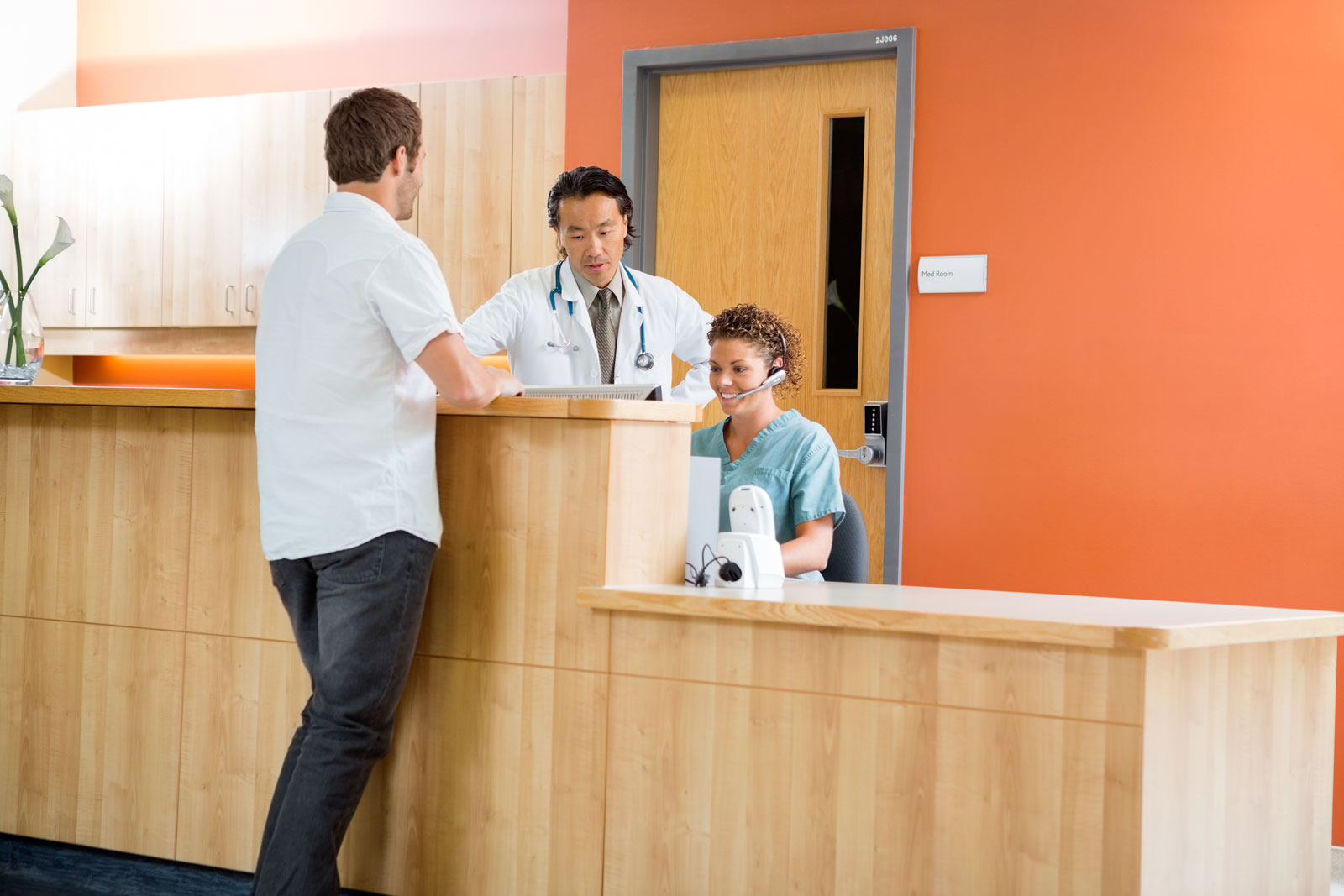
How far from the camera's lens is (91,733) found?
9.07 feet

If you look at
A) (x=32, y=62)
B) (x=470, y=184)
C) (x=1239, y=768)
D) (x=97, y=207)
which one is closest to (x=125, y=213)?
(x=97, y=207)

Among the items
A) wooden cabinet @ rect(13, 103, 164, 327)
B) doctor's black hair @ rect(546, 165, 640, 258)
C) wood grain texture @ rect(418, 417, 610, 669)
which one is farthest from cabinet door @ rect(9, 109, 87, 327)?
wood grain texture @ rect(418, 417, 610, 669)

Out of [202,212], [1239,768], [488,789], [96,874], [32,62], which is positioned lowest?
[96,874]

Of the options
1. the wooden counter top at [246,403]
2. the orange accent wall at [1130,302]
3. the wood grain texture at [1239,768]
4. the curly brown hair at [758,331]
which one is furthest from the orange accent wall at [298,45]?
the wood grain texture at [1239,768]

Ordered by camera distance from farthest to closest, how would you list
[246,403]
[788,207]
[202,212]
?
[202,212] < [788,207] < [246,403]

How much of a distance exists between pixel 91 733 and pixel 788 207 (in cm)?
246

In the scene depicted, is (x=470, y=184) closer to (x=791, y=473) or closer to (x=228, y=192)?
(x=228, y=192)

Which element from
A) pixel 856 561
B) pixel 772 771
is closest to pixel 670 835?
pixel 772 771

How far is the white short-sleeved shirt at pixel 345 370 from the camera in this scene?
2250 millimetres

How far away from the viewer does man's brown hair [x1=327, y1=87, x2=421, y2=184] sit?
2338 millimetres

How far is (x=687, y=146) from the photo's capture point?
13.8 ft

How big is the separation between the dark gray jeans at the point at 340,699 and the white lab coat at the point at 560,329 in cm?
120

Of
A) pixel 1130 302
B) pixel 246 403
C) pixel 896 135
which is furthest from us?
pixel 896 135

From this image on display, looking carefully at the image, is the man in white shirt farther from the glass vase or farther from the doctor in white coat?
the doctor in white coat
